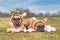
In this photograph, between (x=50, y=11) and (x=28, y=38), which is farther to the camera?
(x=50, y=11)

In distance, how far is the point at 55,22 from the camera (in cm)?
369

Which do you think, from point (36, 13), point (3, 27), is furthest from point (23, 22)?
point (36, 13)

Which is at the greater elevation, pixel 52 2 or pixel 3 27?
pixel 52 2

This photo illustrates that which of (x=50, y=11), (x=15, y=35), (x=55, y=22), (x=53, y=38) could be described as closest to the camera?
(x=53, y=38)

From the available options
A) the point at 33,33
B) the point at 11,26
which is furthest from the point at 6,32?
the point at 33,33

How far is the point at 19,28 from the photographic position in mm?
3078

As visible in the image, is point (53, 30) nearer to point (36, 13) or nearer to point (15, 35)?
point (15, 35)

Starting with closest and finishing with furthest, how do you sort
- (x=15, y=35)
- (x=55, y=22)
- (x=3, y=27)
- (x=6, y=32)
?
(x=15, y=35), (x=6, y=32), (x=3, y=27), (x=55, y=22)

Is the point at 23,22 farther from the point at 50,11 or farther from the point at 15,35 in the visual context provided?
the point at 50,11

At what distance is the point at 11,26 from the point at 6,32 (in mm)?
157

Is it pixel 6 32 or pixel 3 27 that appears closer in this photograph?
pixel 6 32

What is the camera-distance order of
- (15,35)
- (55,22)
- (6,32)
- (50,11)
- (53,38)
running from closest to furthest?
(53,38), (15,35), (6,32), (55,22), (50,11)

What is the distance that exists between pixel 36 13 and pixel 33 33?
1.20m

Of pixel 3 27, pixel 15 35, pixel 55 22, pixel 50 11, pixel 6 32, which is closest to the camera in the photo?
pixel 15 35
